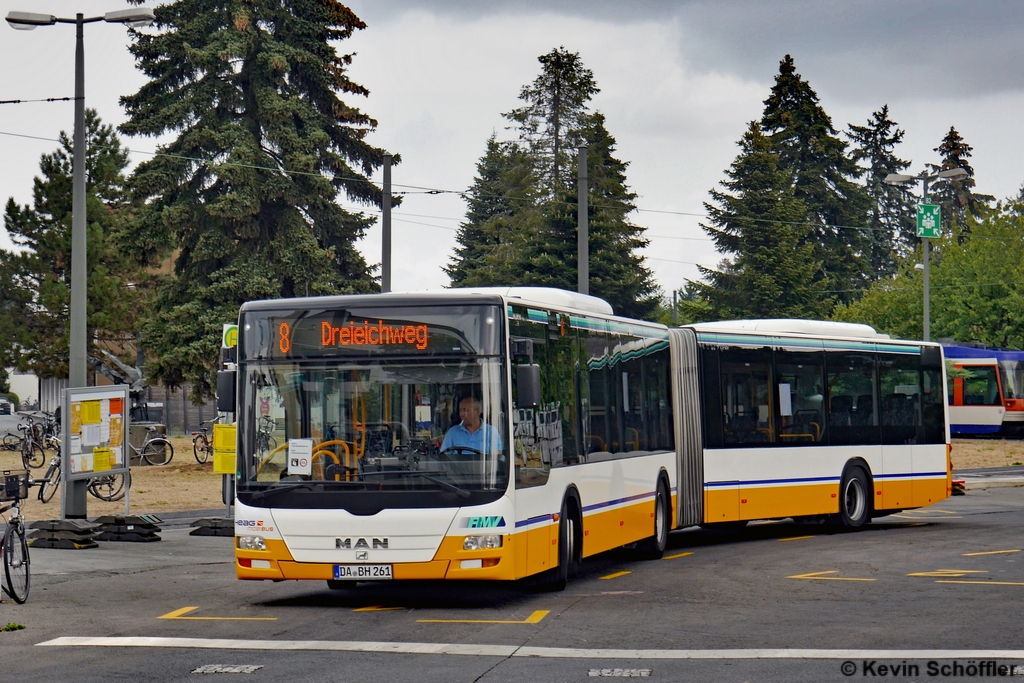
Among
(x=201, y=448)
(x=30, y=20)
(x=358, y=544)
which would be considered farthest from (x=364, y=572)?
(x=201, y=448)

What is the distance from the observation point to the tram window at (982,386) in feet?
169

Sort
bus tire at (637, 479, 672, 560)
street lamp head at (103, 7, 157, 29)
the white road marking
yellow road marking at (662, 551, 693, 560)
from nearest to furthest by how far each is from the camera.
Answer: the white road marking, bus tire at (637, 479, 672, 560), yellow road marking at (662, 551, 693, 560), street lamp head at (103, 7, 157, 29)

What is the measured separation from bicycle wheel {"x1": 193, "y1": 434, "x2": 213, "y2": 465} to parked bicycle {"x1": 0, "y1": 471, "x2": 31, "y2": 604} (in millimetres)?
24114

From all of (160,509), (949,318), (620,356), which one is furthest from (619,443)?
(949,318)

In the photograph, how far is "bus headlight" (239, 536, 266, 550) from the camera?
12.0 m

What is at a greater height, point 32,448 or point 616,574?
Answer: point 32,448

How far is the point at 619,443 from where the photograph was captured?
49.7 feet

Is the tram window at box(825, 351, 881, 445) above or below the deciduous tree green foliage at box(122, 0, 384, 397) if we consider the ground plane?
below

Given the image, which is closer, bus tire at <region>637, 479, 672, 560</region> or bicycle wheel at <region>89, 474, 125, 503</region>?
bus tire at <region>637, 479, 672, 560</region>

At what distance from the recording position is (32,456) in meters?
34.9

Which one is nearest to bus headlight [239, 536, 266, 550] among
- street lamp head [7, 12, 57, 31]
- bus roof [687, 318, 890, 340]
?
bus roof [687, 318, 890, 340]

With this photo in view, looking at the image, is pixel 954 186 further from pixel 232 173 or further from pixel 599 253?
pixel 232 173

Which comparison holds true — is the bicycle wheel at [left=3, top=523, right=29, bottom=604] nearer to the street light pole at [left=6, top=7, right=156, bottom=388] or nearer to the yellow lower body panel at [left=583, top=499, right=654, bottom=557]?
the yellow lower body panel at [left=583, top=499, right=654, bottom=557]

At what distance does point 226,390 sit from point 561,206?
42.3m
